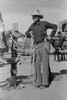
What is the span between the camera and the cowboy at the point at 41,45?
6.73 m

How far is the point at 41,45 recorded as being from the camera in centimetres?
679

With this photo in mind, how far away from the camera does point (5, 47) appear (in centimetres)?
660

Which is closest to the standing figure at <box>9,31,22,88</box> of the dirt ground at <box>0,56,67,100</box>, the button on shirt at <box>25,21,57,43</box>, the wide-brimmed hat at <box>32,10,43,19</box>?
the dirt ground at <box>0,56,67,100</box>

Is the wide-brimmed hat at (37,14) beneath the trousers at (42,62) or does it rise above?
above

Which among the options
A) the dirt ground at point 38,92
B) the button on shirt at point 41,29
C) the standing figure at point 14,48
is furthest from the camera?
the standing figure at point 14,48

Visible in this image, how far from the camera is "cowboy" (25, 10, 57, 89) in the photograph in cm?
673

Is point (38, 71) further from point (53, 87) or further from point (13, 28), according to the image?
point (13, 28)

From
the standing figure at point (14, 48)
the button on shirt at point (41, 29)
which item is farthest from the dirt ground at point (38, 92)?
the button on shirt at point (41, 29)

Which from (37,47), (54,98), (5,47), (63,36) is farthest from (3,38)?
(63,36)

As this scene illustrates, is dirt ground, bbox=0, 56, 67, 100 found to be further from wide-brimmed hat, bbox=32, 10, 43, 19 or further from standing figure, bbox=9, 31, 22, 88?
wide-brimmed hat, bbox=32, 10, 43, 19

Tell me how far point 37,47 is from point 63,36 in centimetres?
275

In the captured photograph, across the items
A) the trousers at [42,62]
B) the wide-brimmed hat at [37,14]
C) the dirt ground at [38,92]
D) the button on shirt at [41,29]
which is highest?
the wide-brimmed hat at [37,14]

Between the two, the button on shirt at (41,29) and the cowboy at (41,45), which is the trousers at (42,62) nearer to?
the cowboy at (41,45)

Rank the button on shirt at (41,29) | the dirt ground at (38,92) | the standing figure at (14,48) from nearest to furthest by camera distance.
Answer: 1. the dirt ground at (38,92)
2. the button on shirt at (41,29)
3. the standing figure at (14,48)
